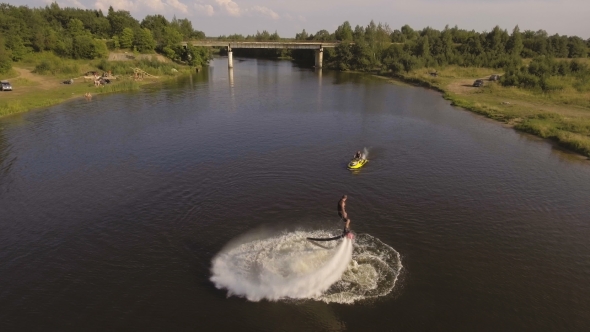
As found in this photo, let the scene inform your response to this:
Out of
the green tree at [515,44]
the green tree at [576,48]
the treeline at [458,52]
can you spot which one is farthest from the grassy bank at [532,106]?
the green tree at [576,48]

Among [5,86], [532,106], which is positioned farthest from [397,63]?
[5,86]

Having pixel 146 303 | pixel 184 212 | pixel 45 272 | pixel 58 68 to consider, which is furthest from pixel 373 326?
pixel 58 68

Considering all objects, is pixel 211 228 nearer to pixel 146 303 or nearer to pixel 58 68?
pixel 146 303

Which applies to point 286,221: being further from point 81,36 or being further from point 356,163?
point 81,36

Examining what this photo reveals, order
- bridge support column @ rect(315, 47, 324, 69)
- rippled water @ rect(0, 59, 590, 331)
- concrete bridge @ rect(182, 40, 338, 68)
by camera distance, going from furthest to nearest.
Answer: bridge support column @ rect(315, 47, 324, 69)
concrete bridge @ rect(182, 40, 338, 68)
rippled water @ rect(0, 59, 590, 331)

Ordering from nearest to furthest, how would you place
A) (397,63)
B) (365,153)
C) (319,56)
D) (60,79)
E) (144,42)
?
(365,153) → (60,79) → (397,63) → (144,42) → (319,56)

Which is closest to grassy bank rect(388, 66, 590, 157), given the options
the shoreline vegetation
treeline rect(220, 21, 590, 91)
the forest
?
the shoreline vegetation

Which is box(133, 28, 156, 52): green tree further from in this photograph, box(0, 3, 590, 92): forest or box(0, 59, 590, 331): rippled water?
box(0, 59, 590, 331): rippled water
